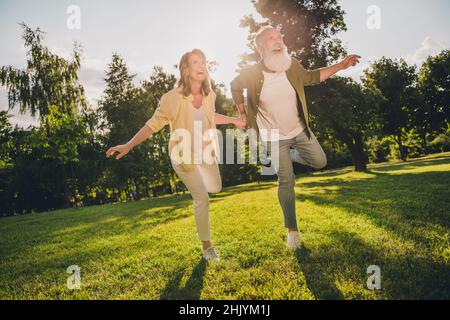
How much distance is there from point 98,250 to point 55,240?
2708 millimetres

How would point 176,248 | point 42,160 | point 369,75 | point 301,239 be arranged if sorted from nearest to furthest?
point 301,239 < point 176,248 < point 42,160 < point 369,75

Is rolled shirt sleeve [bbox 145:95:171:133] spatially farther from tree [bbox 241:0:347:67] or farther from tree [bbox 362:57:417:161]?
tree [bbox 362:57:417:161]

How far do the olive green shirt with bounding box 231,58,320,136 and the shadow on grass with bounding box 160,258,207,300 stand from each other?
237 cm

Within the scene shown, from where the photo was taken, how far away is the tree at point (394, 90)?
122 ft

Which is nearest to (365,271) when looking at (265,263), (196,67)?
(265,263)

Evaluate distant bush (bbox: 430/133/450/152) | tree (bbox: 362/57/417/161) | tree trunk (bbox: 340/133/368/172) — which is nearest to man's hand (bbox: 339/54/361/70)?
tree trunk (bbox: 340/133/368/172)

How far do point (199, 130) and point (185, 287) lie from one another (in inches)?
81.9

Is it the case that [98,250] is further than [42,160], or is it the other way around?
[42,160]

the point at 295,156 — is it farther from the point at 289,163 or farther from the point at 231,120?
the point at 231,120

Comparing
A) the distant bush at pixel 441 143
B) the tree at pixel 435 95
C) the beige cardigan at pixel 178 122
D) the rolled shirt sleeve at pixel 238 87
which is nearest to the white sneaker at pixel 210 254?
the beige cardigan at pixel 178 122
